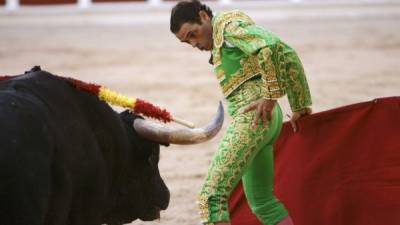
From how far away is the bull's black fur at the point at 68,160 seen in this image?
2.80 m

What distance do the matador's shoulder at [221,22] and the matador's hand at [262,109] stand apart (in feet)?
0.82

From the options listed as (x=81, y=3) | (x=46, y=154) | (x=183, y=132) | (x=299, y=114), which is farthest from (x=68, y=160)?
(x=81, y=3)

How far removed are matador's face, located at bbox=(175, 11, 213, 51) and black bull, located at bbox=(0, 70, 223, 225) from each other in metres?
0.41

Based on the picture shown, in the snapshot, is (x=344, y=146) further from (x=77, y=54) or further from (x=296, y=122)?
(x=77, y=54)

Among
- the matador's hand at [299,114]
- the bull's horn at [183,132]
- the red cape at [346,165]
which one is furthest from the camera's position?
the red cape at [346,165]

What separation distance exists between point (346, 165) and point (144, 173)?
3.03 ft

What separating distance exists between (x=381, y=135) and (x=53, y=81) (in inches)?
59.8

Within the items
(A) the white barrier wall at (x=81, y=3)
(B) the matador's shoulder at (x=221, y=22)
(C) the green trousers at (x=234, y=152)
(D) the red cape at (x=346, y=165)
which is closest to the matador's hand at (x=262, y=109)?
(C) the green trousers at (x=234, y=152)

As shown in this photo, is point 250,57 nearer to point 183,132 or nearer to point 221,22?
point 221,22

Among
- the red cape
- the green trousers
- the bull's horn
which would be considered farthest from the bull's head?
the red cape

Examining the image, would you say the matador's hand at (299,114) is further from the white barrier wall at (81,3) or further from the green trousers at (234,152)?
the white barrier wall at (81,3)

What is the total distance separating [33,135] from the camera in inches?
114

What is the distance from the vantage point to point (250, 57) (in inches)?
132

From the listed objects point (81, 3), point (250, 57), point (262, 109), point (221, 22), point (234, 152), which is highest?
point (221, 22)
